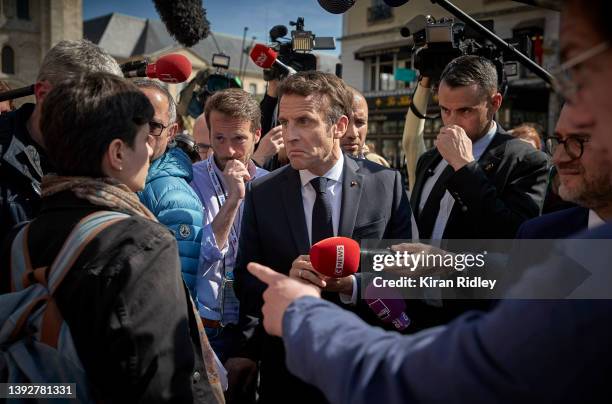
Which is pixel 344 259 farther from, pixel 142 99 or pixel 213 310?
pixel 213 310

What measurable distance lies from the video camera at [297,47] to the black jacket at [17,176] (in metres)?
2.01

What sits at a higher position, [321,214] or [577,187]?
[577,187]

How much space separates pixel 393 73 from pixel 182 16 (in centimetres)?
2145

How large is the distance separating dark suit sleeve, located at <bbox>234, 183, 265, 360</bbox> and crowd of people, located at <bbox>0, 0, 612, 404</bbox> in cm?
1

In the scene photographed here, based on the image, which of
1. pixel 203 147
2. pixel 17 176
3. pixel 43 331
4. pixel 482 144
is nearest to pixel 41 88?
pixel 17 176

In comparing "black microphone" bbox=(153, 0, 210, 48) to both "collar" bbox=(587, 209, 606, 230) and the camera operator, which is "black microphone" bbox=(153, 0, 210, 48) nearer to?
the camera operator

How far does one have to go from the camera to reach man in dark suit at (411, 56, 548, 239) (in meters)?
2.34

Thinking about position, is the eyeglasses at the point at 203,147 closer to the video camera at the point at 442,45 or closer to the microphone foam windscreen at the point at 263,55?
the microphone foam windscreen at the point at 263,55

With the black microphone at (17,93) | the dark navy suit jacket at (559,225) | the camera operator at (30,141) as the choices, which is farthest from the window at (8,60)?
the dark navy suit jacket at (559,225)

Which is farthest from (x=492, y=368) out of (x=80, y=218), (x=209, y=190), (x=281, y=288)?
(x=209, y=190)

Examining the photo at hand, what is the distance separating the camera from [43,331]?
141 centimetres

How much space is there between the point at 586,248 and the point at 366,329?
1.43 feet

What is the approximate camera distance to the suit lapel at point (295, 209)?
2396 millimetres

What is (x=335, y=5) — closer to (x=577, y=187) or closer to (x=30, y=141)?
(x=577, y=187)
